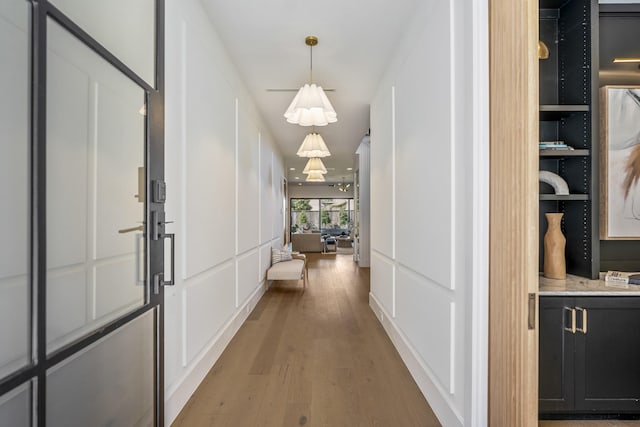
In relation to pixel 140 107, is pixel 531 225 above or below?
below

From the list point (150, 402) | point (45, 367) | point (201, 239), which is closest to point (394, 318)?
point (201, 239)

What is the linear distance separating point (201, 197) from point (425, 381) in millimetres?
2173

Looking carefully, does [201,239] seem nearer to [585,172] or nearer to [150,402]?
[150,402]

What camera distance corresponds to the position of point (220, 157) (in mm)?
3125

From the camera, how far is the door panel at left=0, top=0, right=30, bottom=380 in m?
0.95

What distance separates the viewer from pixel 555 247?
2037 mm

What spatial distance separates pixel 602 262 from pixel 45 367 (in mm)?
3160

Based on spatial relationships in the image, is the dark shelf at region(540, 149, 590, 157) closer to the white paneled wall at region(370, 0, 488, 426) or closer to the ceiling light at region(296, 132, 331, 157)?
the white paneled wall at region(370, 0, 488, 426)

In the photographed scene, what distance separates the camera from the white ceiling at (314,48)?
2.62 metres

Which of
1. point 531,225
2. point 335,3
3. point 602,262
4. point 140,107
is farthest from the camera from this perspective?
point 335,3

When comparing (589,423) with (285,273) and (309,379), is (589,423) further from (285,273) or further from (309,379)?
(285,273)

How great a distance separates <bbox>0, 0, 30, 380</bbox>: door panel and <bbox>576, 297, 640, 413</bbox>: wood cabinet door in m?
2.59

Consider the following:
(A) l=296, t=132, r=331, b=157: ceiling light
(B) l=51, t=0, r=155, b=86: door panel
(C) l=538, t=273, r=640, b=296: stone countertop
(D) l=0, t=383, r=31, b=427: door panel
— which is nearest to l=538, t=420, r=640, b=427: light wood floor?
(C) l=538, t=273, r=640, b=296: stone countertop

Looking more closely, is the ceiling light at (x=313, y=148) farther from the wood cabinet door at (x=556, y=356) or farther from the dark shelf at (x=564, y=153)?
the wood cabinet door at (x=556, y=356)
